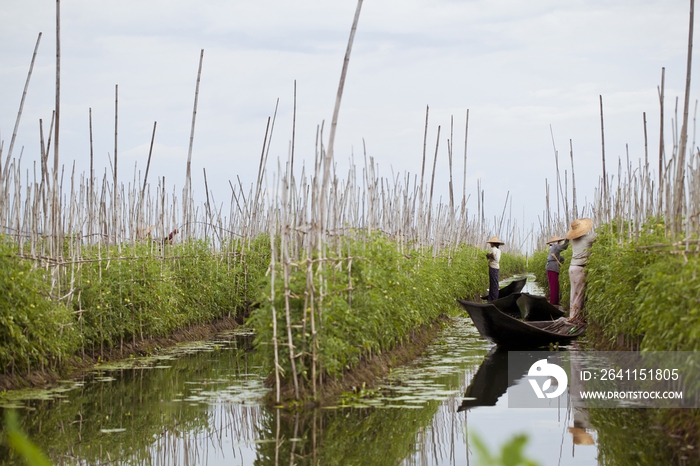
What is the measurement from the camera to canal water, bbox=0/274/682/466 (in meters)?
5.21

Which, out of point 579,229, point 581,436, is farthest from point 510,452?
point 579,229

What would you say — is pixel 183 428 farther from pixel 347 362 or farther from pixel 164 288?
pixel 164 288

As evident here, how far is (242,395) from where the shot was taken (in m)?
7.18

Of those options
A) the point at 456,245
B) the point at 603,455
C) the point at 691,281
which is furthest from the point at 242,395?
the point at 456,245

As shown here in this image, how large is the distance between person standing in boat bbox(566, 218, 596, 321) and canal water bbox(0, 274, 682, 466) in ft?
14.2

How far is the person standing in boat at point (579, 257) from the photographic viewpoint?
478 inches

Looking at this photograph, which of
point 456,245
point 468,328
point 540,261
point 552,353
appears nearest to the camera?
→ point 552,353

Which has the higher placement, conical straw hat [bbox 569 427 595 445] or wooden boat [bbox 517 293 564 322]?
conical straw hat [bbox 569 427 595 445]

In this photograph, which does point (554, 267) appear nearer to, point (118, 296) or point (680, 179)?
point (680, 179)

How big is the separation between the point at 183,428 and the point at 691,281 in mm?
3901

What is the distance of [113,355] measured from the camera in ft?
31.0

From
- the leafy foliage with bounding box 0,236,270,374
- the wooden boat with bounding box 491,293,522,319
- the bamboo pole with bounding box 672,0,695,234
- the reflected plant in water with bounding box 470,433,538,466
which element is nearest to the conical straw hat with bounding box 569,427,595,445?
the bamboo pole with bounding box 672,0,695,234

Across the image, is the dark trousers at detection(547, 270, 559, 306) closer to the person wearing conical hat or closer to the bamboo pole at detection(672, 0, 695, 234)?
the person wearing conical hat

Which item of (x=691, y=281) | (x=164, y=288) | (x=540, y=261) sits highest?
(x=691, y=281)
